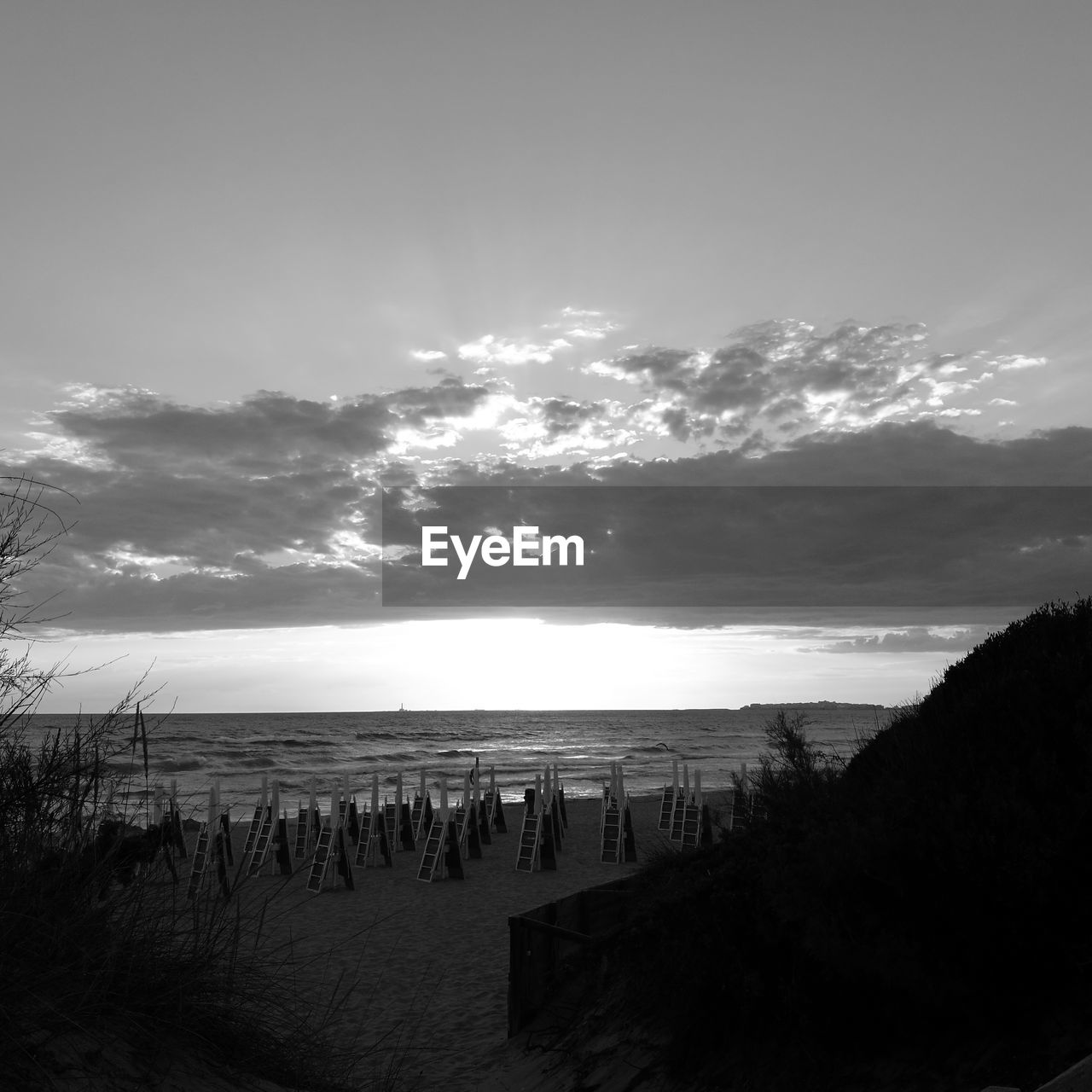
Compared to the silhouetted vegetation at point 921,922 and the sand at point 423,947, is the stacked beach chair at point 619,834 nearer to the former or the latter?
the sand at point 423,947

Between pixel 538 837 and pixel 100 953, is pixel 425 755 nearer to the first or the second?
pixel 538 837

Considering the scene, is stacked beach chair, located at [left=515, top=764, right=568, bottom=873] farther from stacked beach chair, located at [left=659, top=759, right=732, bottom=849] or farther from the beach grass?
the beach grass

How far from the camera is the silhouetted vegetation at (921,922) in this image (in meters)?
4.10

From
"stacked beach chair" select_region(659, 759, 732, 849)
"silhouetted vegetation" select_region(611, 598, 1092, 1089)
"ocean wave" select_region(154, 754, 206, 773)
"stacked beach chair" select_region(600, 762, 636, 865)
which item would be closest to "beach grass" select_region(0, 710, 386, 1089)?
"silhouetted vegetation" select_region(611, 598, 1092, 1089)

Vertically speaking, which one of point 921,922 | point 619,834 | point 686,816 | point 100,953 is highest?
point 100,953

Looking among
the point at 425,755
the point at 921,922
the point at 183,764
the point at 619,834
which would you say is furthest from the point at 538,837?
the point at 425,755

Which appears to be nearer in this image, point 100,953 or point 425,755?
point 100,953

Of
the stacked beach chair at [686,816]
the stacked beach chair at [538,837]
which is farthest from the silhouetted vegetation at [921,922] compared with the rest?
the stacked beach chair at [538,837]

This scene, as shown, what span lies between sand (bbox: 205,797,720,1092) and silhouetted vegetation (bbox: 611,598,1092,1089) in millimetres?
1793

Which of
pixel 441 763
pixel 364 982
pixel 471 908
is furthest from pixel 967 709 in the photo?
pixel 441 763

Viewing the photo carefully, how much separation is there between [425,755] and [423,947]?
149ft

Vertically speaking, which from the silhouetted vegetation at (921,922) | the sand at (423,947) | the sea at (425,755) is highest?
the silhouetted vegetation at (921,922)

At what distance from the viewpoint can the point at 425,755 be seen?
5503cm

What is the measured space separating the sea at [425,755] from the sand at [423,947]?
2.04 m
